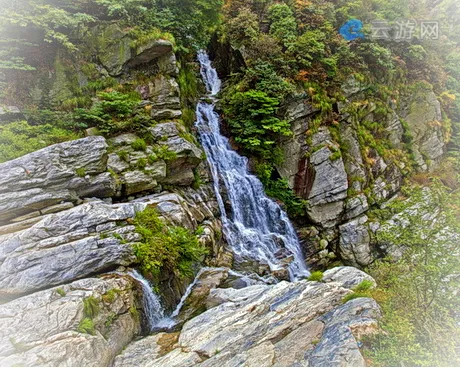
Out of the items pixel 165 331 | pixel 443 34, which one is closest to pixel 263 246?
pixel 165 331

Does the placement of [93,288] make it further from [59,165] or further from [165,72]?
[165,72]

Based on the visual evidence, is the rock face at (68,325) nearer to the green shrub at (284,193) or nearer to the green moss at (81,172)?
the green moss at (81,172)

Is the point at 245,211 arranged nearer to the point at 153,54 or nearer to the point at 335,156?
the point at 335,156

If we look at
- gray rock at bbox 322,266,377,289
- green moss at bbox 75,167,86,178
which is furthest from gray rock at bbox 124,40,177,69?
gray rock at bbox 322,266,377,289

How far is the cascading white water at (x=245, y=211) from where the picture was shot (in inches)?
425

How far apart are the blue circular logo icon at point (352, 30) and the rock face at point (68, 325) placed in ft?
50.7

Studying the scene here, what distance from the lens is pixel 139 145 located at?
9156 mm

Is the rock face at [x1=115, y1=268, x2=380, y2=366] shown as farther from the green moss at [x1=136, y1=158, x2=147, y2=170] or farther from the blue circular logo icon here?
the blue circular logo icon

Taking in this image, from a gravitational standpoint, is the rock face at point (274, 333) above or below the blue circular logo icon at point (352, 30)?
below

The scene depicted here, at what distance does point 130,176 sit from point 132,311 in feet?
13.1

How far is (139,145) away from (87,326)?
5.61 m

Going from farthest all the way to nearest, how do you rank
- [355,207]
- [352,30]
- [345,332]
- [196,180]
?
[352,30] < [355,207] < [196,180] < [345,332]

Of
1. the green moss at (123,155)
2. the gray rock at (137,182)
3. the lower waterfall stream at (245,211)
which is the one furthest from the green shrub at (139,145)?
the lower waterfall stream at (245,211)

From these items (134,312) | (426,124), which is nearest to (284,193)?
(134,312)
